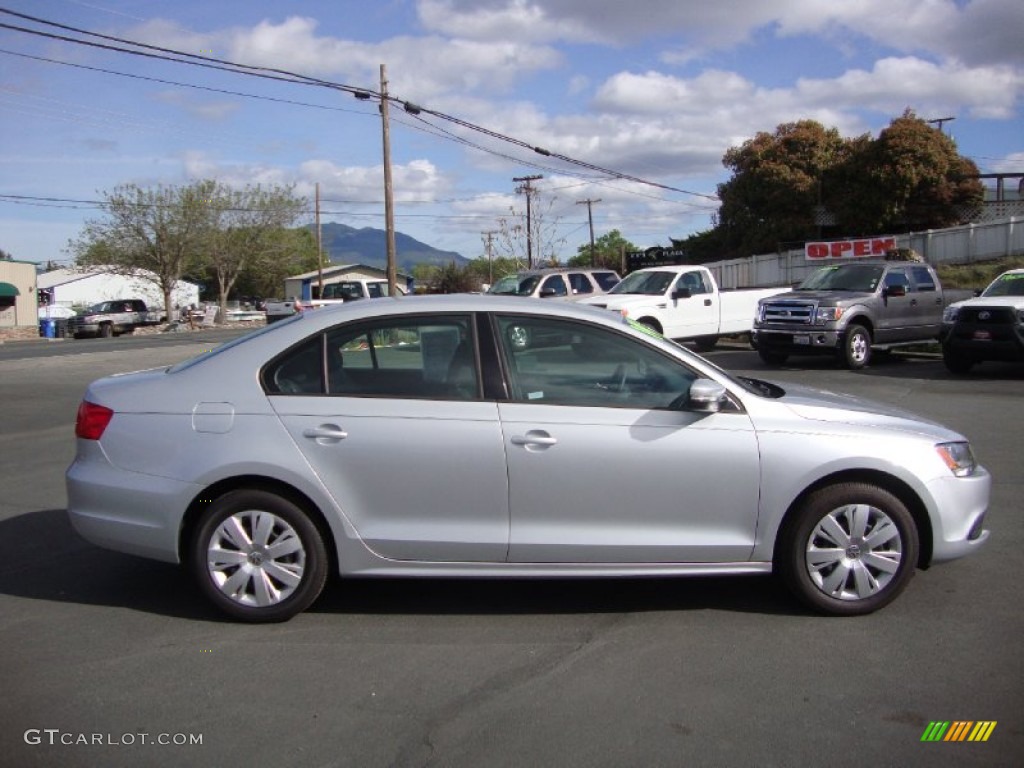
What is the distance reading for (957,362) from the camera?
15336 millimetres

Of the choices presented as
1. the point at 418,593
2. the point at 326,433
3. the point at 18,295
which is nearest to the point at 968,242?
the point at 418,593

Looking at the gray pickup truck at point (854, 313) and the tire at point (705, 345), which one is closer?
the gray pickup truck at point (854, 313)

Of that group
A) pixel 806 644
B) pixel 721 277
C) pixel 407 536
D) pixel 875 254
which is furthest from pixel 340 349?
pixel 721 277

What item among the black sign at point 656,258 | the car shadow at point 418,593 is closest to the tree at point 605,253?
the black sign at point 656,258

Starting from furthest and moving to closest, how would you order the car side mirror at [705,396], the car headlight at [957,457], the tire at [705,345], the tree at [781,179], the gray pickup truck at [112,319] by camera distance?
the gray pickup truck at [112,319] → the tree at [781,179] → the tire at [705,345] → the car headlight at [957,457] → the car side mirror at [705,396]

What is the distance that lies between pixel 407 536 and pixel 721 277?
1545 inches

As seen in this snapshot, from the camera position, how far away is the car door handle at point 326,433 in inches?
177

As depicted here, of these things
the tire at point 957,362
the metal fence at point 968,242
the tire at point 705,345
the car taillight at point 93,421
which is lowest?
the tire at point 957,362

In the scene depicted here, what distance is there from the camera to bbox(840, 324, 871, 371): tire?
16062 millimetres

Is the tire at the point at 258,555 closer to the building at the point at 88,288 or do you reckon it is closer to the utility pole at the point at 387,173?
the utility pole at the point at 387,173

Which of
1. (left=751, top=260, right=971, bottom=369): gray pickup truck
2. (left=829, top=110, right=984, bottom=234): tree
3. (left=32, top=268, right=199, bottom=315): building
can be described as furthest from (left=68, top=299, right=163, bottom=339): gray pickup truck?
(left=751, top=260, right=971, bottom=369): gray pickup truck

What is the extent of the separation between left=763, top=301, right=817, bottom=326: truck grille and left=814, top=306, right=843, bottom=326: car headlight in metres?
0.10

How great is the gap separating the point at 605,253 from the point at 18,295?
5298 centimetres

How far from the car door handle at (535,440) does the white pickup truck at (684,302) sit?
1286 centimetres
